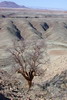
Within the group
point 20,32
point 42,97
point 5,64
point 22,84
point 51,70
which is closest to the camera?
point 42,97

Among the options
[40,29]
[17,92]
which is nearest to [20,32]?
[40,29]

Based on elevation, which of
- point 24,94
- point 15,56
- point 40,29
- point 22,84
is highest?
point 15,56

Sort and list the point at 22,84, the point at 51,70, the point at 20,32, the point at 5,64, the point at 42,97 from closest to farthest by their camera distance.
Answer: the point at 42,97 → the point at 22,84 → the point at 51,70 → the point at 5,64 → the point at 20,32

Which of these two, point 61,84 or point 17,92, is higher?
point 61,84

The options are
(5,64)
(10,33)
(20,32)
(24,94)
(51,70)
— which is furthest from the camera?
(20,32)

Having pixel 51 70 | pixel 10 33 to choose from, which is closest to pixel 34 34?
A: pixel 10 33

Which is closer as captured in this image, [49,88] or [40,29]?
[49,88]

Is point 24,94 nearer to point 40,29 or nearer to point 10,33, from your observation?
point 10,33

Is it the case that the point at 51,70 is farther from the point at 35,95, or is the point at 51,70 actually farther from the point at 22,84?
the point at 35,95

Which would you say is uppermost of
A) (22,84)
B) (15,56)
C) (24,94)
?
(15,56)
